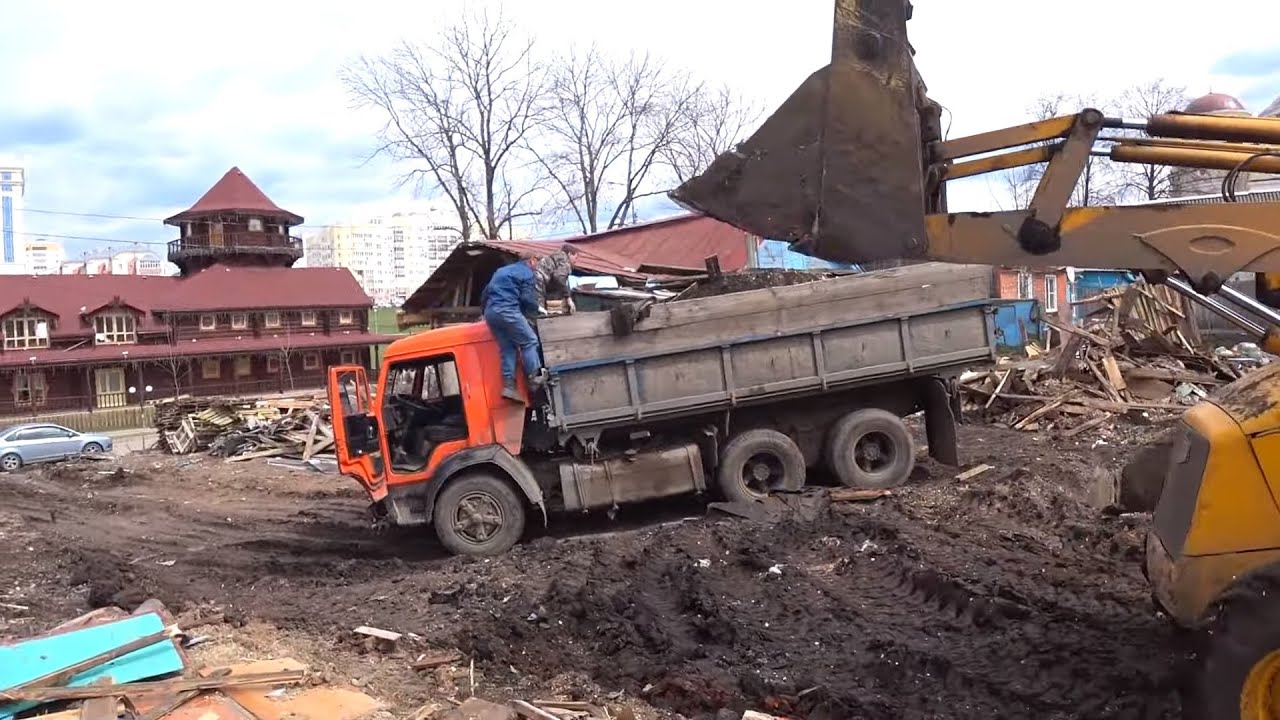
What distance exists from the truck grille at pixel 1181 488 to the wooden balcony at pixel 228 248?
47.8 m

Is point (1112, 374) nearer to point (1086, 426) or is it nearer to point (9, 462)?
point (1086, 426)

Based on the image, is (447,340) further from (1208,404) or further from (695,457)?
(1208,404)

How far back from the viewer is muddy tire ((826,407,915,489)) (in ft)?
→ 34.9

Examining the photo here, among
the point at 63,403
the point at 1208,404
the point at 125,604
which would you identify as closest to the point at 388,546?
the point at 125,604

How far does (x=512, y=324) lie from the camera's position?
9.62 meters

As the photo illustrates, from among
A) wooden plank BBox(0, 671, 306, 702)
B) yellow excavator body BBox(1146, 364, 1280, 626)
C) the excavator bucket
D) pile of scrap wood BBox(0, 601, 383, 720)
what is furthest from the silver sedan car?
yellow excavator body BBox(1146, 364, 1280, 626)

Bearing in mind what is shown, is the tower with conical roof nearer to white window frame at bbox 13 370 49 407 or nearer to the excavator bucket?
white window frame at bbox 13 370 49 407

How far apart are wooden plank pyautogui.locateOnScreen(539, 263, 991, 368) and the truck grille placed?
236 inches

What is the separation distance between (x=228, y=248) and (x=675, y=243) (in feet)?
94.5

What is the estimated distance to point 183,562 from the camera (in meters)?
10.4

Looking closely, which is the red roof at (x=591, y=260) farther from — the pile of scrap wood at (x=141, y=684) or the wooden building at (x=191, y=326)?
the wooden building at (x=191, y=326)

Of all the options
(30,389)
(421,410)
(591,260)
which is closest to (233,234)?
(30,389)

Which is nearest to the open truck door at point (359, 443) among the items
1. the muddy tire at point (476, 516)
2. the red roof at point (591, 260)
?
the muddy tire at point (476, 516)

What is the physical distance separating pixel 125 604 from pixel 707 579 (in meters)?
4.94
